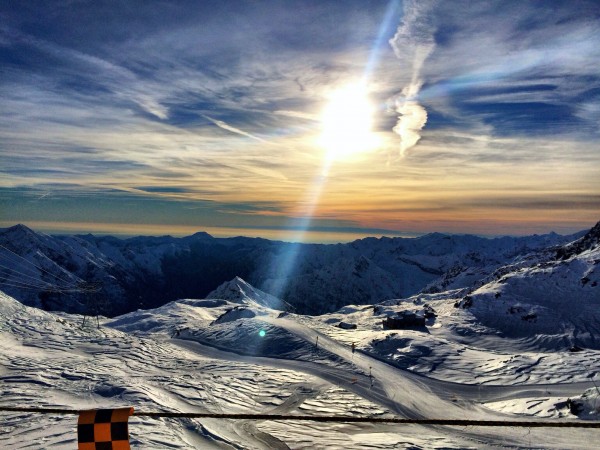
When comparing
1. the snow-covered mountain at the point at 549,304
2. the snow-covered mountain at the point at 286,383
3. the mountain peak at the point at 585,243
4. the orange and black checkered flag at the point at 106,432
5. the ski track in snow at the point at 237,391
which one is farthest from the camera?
the mountain peak at the point at 585,243

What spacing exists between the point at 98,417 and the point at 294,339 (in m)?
65.5

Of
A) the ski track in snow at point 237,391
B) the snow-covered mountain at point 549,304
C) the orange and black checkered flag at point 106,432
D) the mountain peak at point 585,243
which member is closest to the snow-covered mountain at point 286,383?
the ski track in snow at point 237,391

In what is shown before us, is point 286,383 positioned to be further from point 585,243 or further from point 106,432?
point 585,243

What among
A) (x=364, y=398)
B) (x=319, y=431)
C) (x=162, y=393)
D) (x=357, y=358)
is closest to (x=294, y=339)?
(x=357, y=358)

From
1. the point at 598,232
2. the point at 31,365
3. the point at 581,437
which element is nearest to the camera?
the point at 581,437

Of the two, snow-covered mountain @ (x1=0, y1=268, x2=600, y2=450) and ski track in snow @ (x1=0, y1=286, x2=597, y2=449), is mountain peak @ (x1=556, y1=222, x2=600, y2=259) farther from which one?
ski track in snow @ (x1=0, y1=286, x2=597, y2=449)


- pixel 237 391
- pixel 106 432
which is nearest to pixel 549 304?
pixel 237 391

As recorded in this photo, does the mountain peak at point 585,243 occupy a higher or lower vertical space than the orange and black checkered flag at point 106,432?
higher

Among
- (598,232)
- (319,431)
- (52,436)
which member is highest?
(598,232)

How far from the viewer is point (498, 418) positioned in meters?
40.0

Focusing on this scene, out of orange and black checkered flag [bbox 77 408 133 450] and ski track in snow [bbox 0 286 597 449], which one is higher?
orange and black checkered flag [bbox 77 408 133 450]

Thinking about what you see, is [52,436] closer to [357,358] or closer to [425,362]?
[357,358]

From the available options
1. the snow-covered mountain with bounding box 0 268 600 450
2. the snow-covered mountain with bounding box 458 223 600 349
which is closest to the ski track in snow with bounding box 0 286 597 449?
the snow-covered mountain with bounding box 0 268 600 450

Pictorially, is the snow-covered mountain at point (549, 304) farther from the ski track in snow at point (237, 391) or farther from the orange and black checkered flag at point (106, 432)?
the orange and black checkered flag at point (106, 432)
